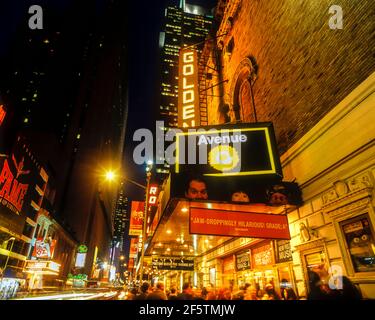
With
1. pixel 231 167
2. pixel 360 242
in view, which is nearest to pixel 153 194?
pixel 231 167

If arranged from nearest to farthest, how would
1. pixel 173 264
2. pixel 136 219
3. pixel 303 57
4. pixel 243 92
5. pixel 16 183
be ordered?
pixel 303 57
pixel 243 92
pixel 173 264
pixel 16 183
pixel 136 219

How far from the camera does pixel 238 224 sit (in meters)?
7.54

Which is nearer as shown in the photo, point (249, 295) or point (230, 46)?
point (249, 295)

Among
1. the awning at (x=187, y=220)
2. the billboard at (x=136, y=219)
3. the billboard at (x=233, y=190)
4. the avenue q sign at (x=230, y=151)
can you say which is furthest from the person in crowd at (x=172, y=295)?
the billboard at (x=136, y=219)

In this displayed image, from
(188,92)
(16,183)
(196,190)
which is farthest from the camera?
(16,183)

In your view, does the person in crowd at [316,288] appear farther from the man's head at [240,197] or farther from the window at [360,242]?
the man's head at [240,197]

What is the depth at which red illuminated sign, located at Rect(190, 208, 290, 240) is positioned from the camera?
24.2 feet

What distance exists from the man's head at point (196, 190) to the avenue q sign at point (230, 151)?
74cm

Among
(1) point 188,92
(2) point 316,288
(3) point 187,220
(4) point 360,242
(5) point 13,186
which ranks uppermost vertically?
(1) point 188,92

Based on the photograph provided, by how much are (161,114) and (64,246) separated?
13269 centimetres

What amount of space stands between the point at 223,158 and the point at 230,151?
47 cm

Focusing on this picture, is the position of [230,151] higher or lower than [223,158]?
higher

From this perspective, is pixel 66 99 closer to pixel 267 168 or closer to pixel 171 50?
pixel 267 168
